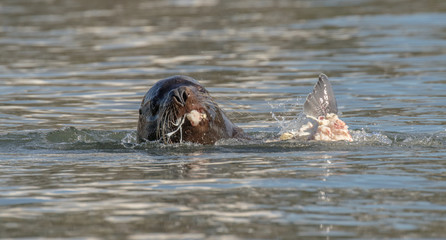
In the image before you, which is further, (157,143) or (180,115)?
(157,143)

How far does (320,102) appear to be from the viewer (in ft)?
28.9

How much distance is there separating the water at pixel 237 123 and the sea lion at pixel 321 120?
0.11m

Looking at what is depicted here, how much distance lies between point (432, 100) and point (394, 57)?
14.8 ft

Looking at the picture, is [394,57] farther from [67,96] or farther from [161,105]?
[161,105]

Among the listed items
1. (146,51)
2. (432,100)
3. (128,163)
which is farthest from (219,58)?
(128,163)

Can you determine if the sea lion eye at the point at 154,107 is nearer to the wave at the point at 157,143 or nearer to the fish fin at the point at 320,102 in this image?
the wave at the point at 157,143

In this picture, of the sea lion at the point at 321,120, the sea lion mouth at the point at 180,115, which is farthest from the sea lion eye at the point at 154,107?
the sea lion at the point at 321,120

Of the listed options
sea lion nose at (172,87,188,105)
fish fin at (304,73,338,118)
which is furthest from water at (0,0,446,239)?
sea lion nose at (172,87,188,105)

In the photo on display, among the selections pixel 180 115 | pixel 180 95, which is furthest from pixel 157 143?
pixel 180 95

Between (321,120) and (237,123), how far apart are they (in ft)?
9.17

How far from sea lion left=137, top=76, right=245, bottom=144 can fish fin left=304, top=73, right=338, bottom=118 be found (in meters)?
0.78

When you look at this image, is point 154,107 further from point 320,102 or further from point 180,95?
point 320,102

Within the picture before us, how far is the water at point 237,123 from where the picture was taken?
6.00 m

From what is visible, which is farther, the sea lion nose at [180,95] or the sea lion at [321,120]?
the sea lion at [321,120]
